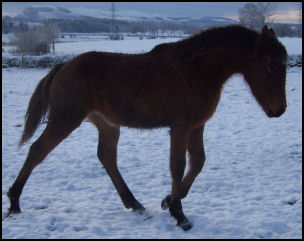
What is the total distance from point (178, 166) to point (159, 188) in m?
1.33

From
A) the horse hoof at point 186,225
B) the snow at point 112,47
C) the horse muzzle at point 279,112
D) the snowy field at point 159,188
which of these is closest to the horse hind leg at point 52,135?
the snowy field at point 159,188

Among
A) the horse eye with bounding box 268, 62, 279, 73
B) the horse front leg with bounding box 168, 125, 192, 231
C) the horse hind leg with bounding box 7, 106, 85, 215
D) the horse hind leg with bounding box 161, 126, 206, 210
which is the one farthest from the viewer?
the horse hind leg with bounding box 161, 126, 206, 210

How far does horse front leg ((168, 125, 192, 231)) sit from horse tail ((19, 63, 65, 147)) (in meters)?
1.65

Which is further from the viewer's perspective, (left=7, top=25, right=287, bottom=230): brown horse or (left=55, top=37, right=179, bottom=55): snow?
(left=55, top=37, right=179, bottom=55): snow

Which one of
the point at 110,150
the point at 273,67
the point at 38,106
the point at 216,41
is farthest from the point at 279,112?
the point at 38,106

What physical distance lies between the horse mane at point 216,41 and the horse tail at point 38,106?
59.8 inches

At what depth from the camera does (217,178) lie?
197 inches

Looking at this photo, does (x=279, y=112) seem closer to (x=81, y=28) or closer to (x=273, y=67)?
(x=273, y=67)

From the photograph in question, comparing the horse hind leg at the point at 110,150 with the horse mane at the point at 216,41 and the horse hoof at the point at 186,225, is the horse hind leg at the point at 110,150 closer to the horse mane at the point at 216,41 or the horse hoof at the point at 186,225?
the horse hoof at the point at 186,225

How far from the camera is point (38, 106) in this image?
395 centimetres

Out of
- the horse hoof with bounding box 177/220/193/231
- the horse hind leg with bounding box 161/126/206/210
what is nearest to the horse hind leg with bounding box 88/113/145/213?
the horse hind leg with bounding box 161/126/206/210

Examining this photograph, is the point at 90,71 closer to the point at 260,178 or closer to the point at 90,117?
the point at 90,117

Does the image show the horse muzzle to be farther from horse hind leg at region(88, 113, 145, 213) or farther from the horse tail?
the horse tail

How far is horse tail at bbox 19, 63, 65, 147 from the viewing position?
3.91 meters
